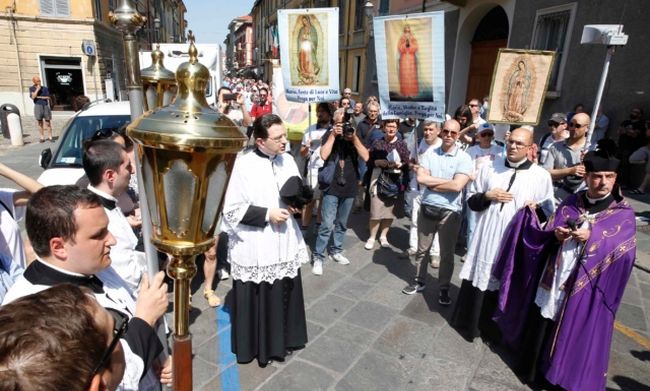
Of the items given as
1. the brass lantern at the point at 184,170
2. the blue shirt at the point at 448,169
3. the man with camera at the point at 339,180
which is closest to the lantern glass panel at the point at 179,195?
the brass lantern at the point at 184,170

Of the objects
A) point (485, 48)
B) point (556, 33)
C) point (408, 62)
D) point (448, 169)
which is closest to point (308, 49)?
point (408, 62)

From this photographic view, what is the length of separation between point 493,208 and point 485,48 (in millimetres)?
10458

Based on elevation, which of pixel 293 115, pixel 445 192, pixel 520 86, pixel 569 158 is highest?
pixel 520 86

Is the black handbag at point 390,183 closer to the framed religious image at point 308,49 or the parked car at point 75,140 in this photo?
the framed religious image at point 308,49

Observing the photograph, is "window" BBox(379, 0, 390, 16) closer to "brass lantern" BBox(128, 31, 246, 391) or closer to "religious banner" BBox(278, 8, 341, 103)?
"religious banner" BBox(278, 8, 341, 103)

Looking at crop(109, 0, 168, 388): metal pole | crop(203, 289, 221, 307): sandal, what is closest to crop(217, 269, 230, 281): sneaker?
crop(203, 289, 221, 307): sandal

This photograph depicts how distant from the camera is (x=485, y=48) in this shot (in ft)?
40.0

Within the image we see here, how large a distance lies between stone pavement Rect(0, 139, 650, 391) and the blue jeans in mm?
356

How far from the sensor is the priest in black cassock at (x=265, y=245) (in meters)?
2.97

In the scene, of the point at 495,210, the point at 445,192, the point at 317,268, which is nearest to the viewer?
the point at 495,210

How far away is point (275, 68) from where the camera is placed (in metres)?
7.15

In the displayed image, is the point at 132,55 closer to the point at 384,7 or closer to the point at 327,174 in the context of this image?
the point at 327,174

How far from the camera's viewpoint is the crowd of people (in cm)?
126

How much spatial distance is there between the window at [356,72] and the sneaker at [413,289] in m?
18.8
